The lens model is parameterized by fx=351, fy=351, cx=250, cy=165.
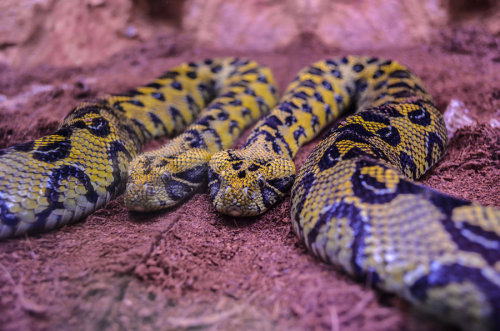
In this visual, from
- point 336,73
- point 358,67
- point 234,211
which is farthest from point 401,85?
point 234,211

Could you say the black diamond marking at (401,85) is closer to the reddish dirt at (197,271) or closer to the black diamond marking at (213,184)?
the reddish dirt at (197,271)

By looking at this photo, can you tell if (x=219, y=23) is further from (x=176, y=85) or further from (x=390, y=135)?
(x=390, y=135)

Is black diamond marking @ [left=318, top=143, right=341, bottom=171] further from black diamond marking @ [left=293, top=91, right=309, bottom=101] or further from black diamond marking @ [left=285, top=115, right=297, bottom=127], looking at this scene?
black diamond marking @ [left=293, top=91, right=309, bottom=101]

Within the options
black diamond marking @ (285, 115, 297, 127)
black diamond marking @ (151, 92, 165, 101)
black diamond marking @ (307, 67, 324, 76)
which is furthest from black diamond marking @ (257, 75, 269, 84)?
black diamond marking @ (151, 92, 165, 101)

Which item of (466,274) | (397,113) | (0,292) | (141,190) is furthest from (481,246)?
(0,292)

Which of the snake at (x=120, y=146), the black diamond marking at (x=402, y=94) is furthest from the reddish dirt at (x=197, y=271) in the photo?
the black diamond marking at (x=402, y=94)

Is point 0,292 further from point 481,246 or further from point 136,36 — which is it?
point 136,36
